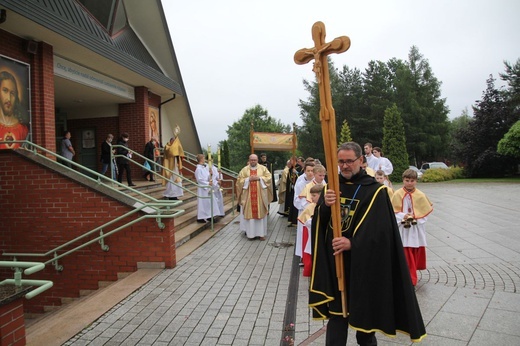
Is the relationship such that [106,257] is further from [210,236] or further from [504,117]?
[504,117]

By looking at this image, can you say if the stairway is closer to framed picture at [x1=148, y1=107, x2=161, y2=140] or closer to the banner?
framed picture at [x1=148, y1=107, x2=161, y2=140]

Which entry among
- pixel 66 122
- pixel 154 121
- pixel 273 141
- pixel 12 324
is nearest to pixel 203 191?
pixel 154 121

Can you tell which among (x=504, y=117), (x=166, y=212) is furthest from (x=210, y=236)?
(x=504, y=117)

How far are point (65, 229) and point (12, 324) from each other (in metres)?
4.03

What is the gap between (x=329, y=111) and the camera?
107 inches

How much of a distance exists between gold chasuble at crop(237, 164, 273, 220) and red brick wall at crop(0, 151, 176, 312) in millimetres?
2824

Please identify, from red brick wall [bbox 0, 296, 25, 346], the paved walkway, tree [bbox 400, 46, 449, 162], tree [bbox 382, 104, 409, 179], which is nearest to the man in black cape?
the paved walkway

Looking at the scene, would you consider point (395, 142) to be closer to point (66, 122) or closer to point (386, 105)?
point (386, 105)

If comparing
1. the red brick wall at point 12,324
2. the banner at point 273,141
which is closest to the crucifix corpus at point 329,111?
the red brick wall at point 12,324

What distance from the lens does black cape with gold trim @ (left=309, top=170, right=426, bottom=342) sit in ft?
8.21

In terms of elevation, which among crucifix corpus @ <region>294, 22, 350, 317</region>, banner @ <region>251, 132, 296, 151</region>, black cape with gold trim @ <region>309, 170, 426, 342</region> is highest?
banner @ <region>251, 132, 296, 151</region>

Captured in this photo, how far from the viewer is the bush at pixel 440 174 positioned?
25.5 meters

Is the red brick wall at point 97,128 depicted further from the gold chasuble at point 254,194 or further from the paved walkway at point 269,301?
the paved walkway at point 269,301

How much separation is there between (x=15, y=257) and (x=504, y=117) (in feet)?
107
